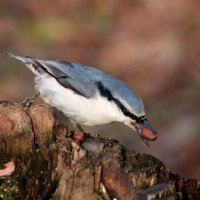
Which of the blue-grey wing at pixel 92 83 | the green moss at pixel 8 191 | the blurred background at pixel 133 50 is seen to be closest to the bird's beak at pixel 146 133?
the blue-grey wing at pixel 92 83

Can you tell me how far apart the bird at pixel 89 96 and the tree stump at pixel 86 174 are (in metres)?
1.30

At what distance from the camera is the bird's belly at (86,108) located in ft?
20.0

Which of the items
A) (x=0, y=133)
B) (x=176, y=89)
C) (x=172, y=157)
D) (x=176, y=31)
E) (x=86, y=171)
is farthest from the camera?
(x=176, y=31)

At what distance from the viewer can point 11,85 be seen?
9.02 m

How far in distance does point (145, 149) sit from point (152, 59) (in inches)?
75.7

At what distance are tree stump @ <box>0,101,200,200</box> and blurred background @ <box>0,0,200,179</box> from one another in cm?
318

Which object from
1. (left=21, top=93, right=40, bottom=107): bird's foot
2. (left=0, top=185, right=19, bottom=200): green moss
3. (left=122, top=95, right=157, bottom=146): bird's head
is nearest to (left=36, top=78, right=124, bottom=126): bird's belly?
(left=122, top=95, right=157, bottom=146): bird's head

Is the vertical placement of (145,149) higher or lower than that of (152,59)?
lower

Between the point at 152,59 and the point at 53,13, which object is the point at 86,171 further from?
the point at 53,13

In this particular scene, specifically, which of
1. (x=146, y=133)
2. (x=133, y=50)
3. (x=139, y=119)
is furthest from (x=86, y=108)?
(x=133, y=50)

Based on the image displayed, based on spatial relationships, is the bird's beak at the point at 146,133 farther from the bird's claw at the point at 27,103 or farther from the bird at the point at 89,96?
the bird's claw at the point at 27,103

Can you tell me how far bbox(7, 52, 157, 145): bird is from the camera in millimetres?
5863

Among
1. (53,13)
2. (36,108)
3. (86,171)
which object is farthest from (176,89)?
(86,171)

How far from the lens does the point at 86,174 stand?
4227 millimetres
